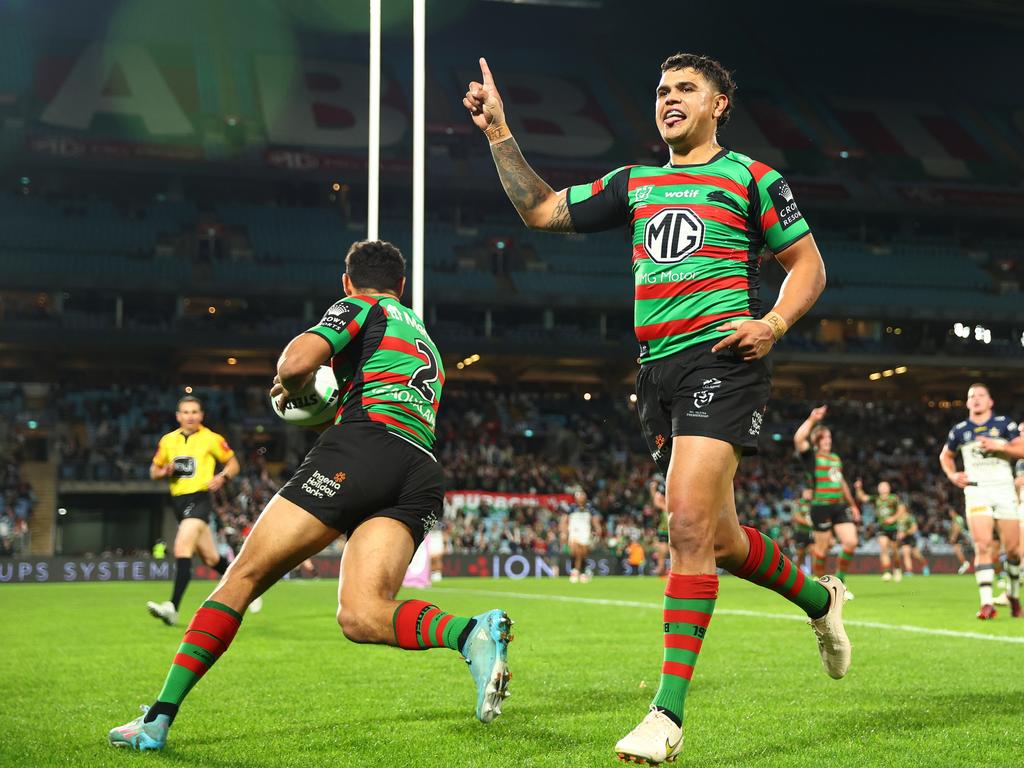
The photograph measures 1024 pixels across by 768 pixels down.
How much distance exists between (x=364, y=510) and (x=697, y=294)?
1.57 m

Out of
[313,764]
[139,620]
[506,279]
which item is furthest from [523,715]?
[506,279]

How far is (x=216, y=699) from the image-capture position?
5996 mm

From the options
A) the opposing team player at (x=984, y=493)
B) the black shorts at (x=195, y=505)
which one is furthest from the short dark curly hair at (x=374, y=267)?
the opposing team player at (x=984, y=493)

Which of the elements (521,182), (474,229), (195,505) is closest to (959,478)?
(195,505)

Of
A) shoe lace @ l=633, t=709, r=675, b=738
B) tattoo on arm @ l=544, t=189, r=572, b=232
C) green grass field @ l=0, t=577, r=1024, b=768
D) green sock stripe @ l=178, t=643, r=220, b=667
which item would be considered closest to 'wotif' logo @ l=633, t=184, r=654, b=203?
tattoo on arm @ l=544, t=189, r=572, b=232

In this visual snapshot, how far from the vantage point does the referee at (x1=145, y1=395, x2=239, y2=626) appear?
37.8 ft

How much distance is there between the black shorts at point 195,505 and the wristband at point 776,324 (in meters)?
8.42

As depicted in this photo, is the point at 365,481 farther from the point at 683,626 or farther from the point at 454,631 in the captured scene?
the point at 683,626

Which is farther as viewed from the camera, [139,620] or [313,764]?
[139,620]

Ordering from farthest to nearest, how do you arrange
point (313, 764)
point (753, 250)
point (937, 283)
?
point (937, 283) → point (753, 250) → point (313, 764)

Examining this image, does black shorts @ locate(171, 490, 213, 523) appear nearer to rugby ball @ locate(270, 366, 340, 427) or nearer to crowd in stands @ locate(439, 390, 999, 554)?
rugby ball @ locate(270, 366, 340, 427)

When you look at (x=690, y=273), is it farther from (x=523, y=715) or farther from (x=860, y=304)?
(x=860, y=304)

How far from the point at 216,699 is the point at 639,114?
42.5 metres

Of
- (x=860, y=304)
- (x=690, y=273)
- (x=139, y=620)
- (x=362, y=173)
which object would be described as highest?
(x=362, y=173)
